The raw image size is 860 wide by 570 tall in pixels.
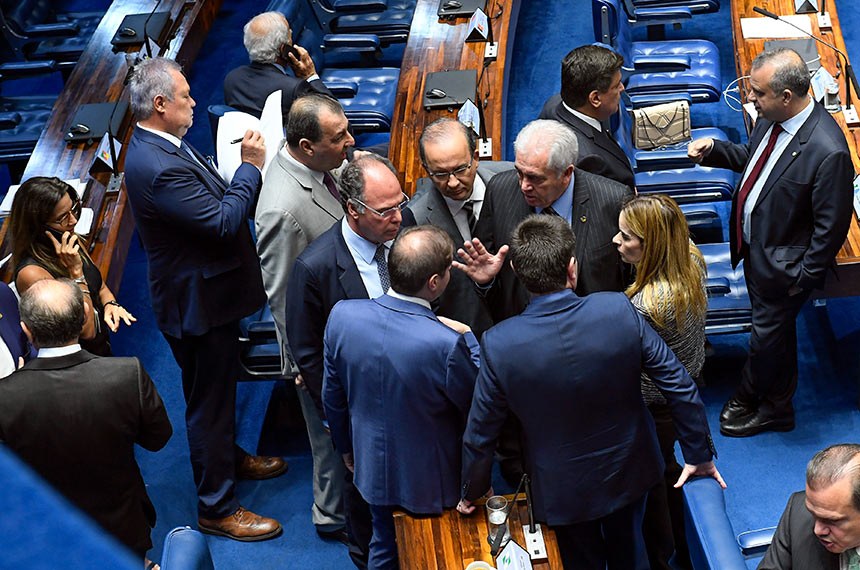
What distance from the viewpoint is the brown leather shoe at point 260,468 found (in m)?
4.45

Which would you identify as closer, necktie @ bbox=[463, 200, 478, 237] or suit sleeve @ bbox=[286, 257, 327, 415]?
suit sleeve @ bbox=[286, 257, 327, 415]

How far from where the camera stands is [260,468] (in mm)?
4453

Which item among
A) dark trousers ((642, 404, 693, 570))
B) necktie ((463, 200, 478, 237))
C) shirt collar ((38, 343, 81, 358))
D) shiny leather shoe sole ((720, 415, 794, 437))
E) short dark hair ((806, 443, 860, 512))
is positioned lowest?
shiny leather shoe sole ((720, 415, 794, 437))

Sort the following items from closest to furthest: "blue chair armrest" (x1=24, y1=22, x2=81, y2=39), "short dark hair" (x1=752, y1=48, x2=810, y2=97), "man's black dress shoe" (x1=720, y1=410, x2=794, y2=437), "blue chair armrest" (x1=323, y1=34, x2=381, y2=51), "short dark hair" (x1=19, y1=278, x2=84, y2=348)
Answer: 1. "short dark hair" (x1=19, y1=278, x2=84, y2=348)
2. "short dark hair" (x1=752, y1=48, x2=810, y2=97)
3. "man's black dress shoe" (x1=720, y1=410, x2=794, y2=437)
4. "blue chair armrest" (x1=323, y1=34, x2=381, y2=51)
5. "blue chair armrest" (x1=24, y1=22, x2=81, y2=39)

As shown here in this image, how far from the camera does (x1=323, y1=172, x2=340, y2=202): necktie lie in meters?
3.60

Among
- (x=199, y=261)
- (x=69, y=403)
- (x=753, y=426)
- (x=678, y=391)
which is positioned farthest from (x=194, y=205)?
(x=753, y=426)

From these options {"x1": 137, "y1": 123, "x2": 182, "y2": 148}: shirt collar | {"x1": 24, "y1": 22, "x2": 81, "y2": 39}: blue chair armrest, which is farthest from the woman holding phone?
{"x1": 24, "y1": 22, "x2": 81, "y2": 39}: blue chair armrest

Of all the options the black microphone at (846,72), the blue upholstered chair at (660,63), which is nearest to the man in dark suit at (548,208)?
the black microphone at (846,72)

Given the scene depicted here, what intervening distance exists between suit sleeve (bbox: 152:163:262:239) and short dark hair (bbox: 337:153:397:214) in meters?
0.57

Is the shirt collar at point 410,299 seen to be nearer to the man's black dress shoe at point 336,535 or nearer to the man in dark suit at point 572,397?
the man in dark suit at point 572,397

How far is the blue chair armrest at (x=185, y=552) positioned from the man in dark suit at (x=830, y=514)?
156cm

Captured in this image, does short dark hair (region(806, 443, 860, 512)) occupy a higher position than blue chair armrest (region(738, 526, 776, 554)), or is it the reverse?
short dark hair (region(806, 443, 860, 512))

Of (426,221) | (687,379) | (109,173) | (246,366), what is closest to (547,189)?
(426,221)

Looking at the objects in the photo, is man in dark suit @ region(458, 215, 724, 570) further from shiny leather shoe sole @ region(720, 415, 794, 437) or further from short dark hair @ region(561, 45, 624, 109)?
shiny leather shoe sole @ region(720, 415, 794, 437)
